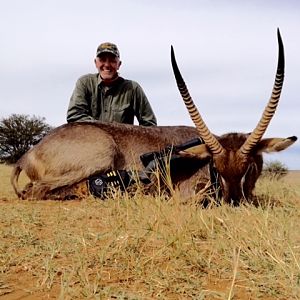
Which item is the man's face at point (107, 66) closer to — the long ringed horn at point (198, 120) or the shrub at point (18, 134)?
the long ringed horn at point (198, 120)

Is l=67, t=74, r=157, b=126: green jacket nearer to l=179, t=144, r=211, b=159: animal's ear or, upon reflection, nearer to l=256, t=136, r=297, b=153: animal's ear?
l=179, t=144, r=211, b=159: animal's ear

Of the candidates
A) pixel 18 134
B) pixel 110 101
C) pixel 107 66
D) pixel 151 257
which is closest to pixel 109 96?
pixel 110 101

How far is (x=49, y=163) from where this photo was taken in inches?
229

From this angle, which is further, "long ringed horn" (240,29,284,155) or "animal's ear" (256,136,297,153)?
"animal's ear" (256,136,297,153)

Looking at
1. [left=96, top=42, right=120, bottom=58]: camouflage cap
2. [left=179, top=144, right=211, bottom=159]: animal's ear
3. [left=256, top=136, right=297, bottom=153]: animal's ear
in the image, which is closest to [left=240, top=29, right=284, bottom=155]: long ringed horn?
[left=256, top=136, right=297, bottom=153]: animal's ear

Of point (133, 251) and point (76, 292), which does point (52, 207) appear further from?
point (76, 292)

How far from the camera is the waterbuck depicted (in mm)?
4891

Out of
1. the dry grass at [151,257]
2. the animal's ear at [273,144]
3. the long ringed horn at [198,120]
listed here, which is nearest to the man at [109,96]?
the long ringed horn at [198,120]

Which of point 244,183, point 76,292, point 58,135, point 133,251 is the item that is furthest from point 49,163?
point 76,292

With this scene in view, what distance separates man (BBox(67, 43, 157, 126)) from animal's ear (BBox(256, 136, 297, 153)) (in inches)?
103

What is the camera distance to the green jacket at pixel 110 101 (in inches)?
289

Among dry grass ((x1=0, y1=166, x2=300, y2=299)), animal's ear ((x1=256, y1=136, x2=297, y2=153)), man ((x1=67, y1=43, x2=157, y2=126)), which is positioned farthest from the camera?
man ((x1=67, y1=43, x2=157, y2=126))

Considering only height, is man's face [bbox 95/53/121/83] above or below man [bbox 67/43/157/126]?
above

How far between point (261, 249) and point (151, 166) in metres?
2.87
